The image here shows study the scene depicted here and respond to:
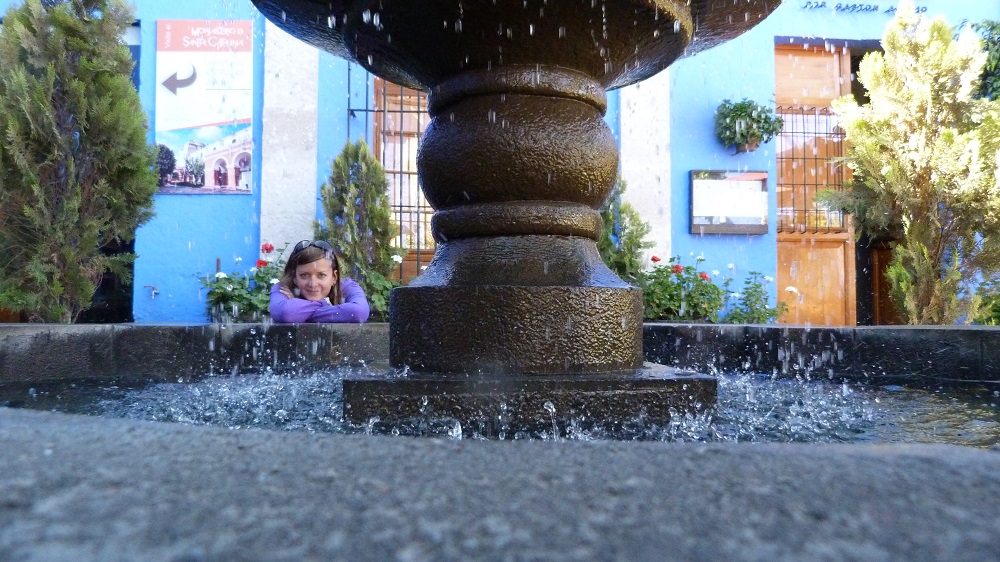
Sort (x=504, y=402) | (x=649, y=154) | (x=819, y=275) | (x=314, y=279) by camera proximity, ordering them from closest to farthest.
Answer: (x=504, y=402), (x=314, y=279), (x=649, y=154), (x=819, y=275)

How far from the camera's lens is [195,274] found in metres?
7.67

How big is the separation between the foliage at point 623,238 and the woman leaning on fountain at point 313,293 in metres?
3.64

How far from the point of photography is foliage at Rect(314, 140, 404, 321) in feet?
22.9

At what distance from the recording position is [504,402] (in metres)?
1.71

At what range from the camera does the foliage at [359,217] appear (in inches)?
274

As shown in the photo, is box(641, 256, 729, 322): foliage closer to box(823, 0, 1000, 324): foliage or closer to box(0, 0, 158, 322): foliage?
box(823, 0, 1000, 324): foliage

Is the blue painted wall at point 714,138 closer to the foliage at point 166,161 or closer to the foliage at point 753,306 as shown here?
the foliage at point 753,306

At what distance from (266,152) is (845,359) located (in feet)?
21.2

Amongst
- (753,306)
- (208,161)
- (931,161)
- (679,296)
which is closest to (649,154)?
(679,296)

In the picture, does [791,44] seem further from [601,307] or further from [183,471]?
[183,471]

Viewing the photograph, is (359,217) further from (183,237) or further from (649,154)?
(649,154)

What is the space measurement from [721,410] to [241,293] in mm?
5942

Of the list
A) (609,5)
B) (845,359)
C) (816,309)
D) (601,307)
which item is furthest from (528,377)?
(816,309)

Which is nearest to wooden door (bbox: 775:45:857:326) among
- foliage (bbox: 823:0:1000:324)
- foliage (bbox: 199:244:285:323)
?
foliage (bbox: 823:0:1000:324)
